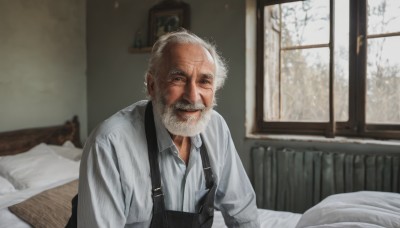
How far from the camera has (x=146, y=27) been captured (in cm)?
312

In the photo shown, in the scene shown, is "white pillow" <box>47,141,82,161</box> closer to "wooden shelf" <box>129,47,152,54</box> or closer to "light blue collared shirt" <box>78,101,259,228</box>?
"wooden shelf" <box>129,47,152,54</box>

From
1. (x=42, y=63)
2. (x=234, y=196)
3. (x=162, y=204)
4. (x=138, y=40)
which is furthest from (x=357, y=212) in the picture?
(x=42, y=63)

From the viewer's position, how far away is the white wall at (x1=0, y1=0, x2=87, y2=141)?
8.72 ft

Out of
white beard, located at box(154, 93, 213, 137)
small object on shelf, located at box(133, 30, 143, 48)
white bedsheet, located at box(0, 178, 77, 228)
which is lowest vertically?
white bedsheet, located at box(0, 178, 77, 228)

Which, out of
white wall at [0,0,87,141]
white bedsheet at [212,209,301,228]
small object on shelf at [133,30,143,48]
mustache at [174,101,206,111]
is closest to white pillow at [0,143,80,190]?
white wall at [0,0,87,141]

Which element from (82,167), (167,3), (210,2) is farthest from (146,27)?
(82,167)

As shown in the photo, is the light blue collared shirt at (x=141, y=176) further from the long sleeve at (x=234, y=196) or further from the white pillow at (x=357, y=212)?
the white pillow at (x=357, y=212)

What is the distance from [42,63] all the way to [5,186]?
1.28 m

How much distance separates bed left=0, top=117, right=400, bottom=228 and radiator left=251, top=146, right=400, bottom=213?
0.53m

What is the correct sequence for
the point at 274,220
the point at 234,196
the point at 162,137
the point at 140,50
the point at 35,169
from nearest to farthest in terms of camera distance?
the point at 162,137 < the point at 234,196 < the point at 274,220 < the point at 35,169 < the point at 140,50

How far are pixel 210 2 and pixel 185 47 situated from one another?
1802 millimetres

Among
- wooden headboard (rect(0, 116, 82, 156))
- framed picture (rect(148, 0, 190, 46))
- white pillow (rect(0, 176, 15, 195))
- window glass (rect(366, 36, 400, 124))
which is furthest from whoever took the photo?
framed picture (rect(148, 0, 190, 46))

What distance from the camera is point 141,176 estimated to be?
1.11 metres

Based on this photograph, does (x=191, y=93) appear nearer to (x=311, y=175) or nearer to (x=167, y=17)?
(x=311, y=175)
